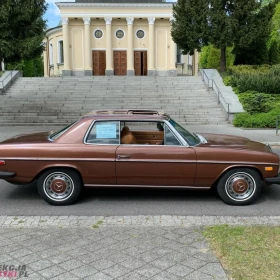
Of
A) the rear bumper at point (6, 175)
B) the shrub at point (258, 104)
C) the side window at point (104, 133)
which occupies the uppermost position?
the shrub at point (258, 104)

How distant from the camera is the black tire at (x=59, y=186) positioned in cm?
532

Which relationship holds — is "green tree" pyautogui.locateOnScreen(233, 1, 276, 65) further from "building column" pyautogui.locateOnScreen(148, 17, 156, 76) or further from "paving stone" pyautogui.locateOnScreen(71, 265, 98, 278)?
"paving stone" pyautogui.locateOnScreen(71, 265, 98, 278)

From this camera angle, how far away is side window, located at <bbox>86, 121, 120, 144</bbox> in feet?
17.5

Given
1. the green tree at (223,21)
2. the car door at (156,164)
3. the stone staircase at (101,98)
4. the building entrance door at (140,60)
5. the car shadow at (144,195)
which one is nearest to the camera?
the car door at (156,164)

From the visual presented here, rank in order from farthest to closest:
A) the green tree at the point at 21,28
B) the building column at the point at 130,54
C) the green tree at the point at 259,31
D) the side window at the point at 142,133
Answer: the building column at the point at 130,54 → the green tree at the point at 259,31 → the green tree at the point at 21,28 → the side window at the point at 142,133

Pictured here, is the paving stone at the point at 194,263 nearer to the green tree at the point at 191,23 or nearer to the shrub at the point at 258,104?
the shrub at the point at 258,104

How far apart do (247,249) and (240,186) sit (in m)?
1.81

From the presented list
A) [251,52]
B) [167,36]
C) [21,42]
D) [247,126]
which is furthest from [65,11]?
[247,126]

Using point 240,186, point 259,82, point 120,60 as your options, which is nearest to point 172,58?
point 120,60

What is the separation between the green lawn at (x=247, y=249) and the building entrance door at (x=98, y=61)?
3210 cm

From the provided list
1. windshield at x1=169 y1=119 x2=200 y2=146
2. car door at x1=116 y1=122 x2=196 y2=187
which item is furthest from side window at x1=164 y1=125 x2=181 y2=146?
windshield at x1=169 y1=119 x2=200 y2=146

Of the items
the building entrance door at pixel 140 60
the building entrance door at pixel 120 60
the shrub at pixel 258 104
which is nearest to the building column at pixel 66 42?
the building entrance door at pixel 120 60

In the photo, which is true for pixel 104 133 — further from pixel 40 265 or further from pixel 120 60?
pixel 120 60

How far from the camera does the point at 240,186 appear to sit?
5309 millimetres
